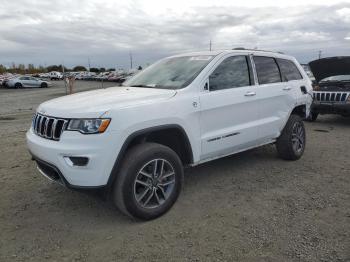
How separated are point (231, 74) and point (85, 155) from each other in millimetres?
2284

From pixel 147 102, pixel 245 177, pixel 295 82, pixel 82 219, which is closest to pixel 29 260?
pixel 82 219

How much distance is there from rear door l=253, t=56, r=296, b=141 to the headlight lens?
2.47m

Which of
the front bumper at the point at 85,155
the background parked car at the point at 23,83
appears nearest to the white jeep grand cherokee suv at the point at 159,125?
the front bumper at the point at 85,155

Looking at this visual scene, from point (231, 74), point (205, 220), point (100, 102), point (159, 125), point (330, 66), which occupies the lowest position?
point (205, 220)

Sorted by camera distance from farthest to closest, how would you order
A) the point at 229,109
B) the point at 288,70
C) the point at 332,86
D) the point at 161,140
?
the point at 332,86
the point at 288,70
the point at 229,109
the point at 161,140

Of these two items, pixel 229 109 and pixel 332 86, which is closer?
pixel 229 109

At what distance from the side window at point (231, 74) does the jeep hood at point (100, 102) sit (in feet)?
2.19

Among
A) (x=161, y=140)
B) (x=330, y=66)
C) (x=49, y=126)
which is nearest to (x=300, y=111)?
(x=161, y=140)

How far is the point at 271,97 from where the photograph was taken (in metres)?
5.11

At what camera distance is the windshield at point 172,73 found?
13.9 ft

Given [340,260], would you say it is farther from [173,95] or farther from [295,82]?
[295,82]

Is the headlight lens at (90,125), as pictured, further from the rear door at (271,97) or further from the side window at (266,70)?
the side window at (266,70)

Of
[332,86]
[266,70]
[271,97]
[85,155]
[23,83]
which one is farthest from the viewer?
[23,83]

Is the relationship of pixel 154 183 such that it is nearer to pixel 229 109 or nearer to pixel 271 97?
pixel 229 109
